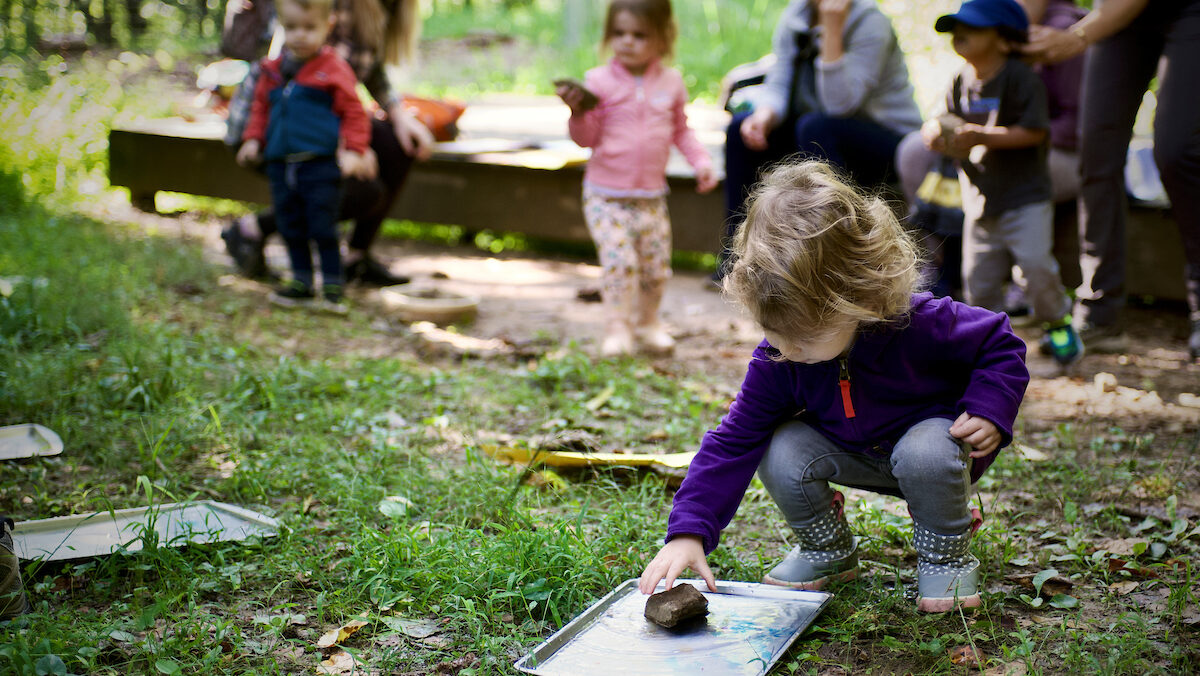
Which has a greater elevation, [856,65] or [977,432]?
[856,65]

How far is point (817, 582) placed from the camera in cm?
210

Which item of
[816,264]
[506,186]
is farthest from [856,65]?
[816,264]

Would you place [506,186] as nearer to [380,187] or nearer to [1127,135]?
[380,187]

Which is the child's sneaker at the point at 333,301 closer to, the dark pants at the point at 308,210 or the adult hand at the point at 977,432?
the dark pants at the point at 308,210

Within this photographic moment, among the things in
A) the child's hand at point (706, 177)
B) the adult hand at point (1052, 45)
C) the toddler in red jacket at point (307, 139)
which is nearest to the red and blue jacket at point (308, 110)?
the toddler in red jacket at point (307, 139)

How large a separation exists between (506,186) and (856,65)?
2149 mm

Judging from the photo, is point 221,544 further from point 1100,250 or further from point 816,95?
point 816,95

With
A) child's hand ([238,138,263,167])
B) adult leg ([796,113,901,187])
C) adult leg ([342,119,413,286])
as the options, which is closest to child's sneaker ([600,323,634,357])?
adult leg ([796,113,901,187])

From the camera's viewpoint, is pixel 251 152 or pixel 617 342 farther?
pixel 251 152

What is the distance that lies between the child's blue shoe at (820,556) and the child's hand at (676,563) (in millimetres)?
260

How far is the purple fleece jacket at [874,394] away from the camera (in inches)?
73.5

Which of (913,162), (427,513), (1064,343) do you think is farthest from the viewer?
(913,162)

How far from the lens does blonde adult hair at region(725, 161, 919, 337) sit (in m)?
1.77

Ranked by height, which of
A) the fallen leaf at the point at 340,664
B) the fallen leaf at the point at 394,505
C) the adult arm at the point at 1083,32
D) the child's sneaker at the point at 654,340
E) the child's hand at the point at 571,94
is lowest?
the child's sneaker at the point at 654,340
